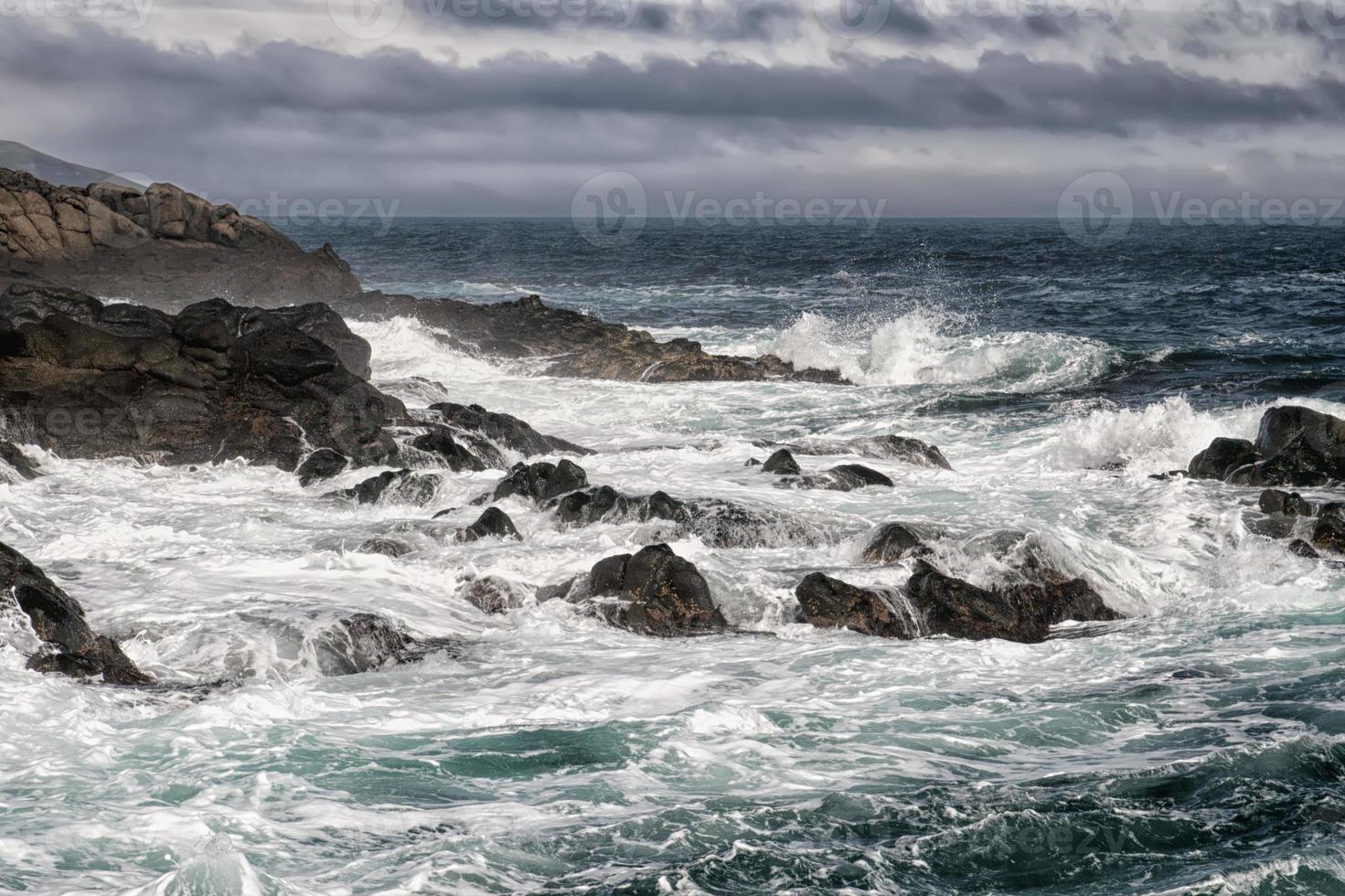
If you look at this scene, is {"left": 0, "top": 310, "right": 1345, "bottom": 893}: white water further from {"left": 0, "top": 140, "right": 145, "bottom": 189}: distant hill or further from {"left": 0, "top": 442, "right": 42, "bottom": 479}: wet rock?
{"left": 0, "top": 140, "right": 145, "bottom": 189}: distant hill

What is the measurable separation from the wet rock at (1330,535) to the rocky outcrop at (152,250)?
2559 cm

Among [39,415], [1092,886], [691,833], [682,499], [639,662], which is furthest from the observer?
[39,415]

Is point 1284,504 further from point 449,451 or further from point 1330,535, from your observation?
point 449,451

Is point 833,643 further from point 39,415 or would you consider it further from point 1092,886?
point 39,415

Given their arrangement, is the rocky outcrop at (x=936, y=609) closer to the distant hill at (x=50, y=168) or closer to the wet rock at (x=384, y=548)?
the wet rock at (x=384, y=548)

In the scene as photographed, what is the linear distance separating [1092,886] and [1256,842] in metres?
0.98

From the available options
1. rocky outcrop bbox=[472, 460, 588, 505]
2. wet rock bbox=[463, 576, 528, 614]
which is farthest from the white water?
rocky outcrop bbox=[472, 460, 588, 505]

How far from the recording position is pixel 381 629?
9375 millimetres

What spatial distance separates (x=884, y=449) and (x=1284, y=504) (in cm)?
536

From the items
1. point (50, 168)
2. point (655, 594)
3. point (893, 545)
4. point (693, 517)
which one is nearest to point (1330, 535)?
point (893, 545)

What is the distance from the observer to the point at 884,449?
54.6ft

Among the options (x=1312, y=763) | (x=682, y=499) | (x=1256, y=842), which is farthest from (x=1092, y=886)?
(x=682, y=499)

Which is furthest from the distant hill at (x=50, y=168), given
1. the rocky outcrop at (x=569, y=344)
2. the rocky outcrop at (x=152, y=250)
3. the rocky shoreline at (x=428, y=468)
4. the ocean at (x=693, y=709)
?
the ocean at (x=693, y=709)

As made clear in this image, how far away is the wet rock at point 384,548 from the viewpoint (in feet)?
37.3
